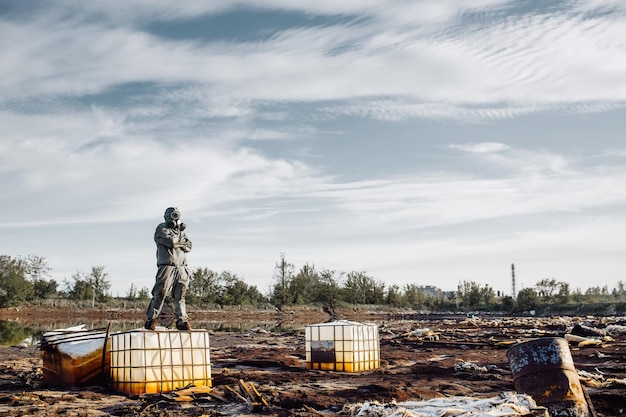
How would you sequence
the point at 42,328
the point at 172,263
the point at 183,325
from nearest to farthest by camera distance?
the point at 183,325
the point at 172,263
the point at 42,328

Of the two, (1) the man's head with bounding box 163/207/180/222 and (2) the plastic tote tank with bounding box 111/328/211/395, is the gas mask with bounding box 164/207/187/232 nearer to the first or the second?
(1) the man's head with bounding box 163/207/180/222

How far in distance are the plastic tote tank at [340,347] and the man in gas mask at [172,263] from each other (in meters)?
4.75

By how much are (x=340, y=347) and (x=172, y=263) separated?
5.58 meters

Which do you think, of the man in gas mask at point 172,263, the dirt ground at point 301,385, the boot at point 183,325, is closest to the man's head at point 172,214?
the man in gas mask at point 172,263

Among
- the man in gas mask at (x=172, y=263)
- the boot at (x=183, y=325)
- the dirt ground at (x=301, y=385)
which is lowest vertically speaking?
the dirt ground at (x=301, y=385)

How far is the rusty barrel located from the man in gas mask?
6636mm

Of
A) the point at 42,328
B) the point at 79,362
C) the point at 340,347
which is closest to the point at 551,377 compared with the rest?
the point at 340,347

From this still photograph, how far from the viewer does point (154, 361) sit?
12.1 meters

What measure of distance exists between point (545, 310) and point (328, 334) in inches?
2314

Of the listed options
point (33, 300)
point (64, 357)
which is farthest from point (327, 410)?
point (33, 300)

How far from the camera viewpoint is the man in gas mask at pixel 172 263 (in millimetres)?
13078

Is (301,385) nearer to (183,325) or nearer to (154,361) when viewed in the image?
(183,325)

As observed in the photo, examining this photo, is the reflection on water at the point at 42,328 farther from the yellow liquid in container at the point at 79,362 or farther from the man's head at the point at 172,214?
the man's head at the point at 172,214

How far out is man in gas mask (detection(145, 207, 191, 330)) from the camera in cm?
1308
